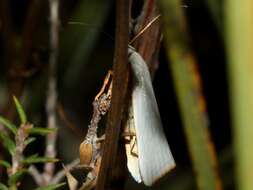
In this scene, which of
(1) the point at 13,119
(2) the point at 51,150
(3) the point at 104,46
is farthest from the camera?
(3) the point at 104,46

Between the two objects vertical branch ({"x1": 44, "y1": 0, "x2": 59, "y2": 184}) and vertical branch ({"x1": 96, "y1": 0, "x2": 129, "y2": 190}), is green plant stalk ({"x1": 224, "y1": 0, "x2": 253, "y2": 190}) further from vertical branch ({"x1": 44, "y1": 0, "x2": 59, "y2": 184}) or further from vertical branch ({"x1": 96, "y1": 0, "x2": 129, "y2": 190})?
vertical branch ({"x1": 44, "y1": 0, "x2": 59, "y2": 184})

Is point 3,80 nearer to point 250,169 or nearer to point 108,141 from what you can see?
point 108,141

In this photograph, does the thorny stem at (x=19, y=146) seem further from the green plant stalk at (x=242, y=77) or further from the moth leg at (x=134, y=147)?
the green plant stalk at (x=242, y=77)

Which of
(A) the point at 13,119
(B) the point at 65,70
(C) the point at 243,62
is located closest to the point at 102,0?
(B) the point at 65,70

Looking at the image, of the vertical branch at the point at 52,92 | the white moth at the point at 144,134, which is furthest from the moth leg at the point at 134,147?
the vertical branch at the point at 52,92

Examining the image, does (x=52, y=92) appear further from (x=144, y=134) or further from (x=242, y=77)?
(x=242, y=77)

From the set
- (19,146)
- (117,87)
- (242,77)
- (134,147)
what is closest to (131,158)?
(134,147)

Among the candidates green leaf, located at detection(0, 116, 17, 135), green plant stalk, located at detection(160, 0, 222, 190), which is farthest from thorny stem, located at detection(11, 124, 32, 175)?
green plant stalk, located at detection(160, 0, 222, 190)
